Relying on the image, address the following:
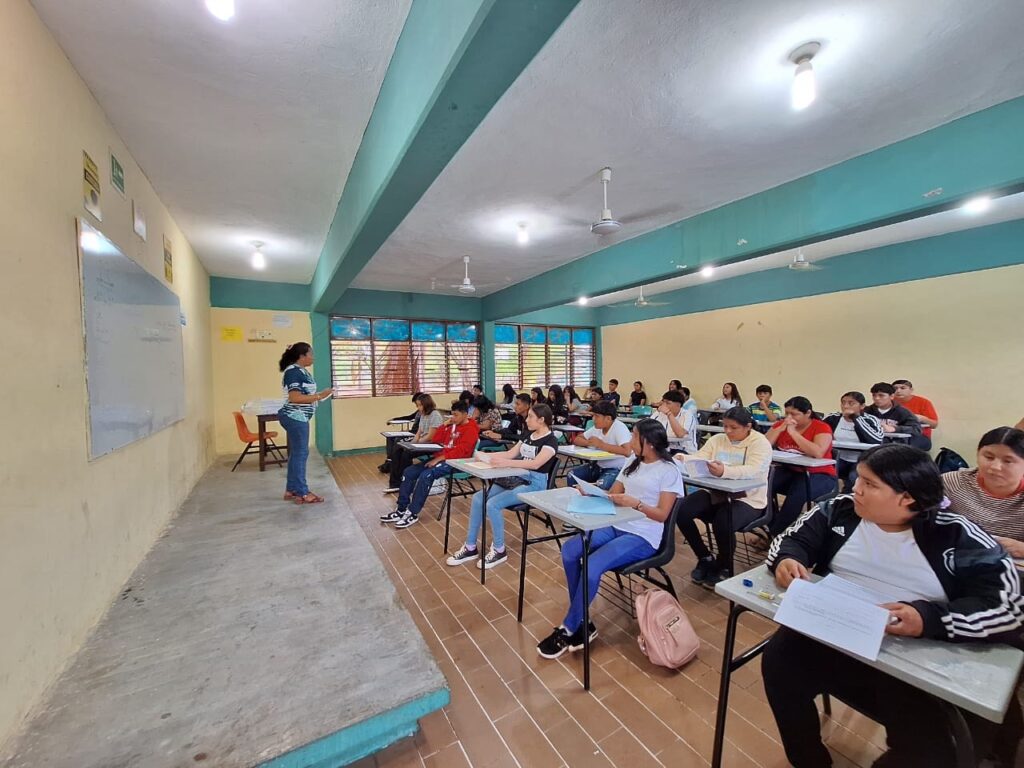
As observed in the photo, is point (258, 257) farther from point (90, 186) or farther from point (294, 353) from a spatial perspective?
point (90, 186)

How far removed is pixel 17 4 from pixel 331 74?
1145mm

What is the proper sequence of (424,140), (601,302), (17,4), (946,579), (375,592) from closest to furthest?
1. (946,579)
2. (17,4)
3. (424,140)
4. (375,592)
5. (601,302)

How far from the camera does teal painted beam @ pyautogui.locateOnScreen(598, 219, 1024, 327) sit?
4.96 metres

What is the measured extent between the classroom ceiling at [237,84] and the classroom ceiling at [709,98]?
2.54 ft

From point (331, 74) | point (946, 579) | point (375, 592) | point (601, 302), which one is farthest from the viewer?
point (601, 302)

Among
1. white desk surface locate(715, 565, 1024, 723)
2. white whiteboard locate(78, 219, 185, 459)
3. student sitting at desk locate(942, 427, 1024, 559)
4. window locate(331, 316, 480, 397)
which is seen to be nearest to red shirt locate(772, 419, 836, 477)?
student sitting at desk locate(942, 427, 1024, 559)

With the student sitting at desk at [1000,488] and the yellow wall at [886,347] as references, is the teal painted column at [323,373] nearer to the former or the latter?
the yellow wall at [886,347]

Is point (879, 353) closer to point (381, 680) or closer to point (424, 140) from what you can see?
point (424, 140)

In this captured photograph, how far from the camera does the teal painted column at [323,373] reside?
23.9 feet

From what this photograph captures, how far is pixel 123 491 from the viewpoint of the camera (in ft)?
8.45

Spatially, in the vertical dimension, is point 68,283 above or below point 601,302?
below

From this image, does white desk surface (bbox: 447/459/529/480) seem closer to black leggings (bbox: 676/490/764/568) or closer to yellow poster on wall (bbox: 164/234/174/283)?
black leggings (bbox: 676/490/764/568)

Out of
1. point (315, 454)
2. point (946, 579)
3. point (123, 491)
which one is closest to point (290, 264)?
point (315, 454)

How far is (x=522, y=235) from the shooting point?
458 centimetres
